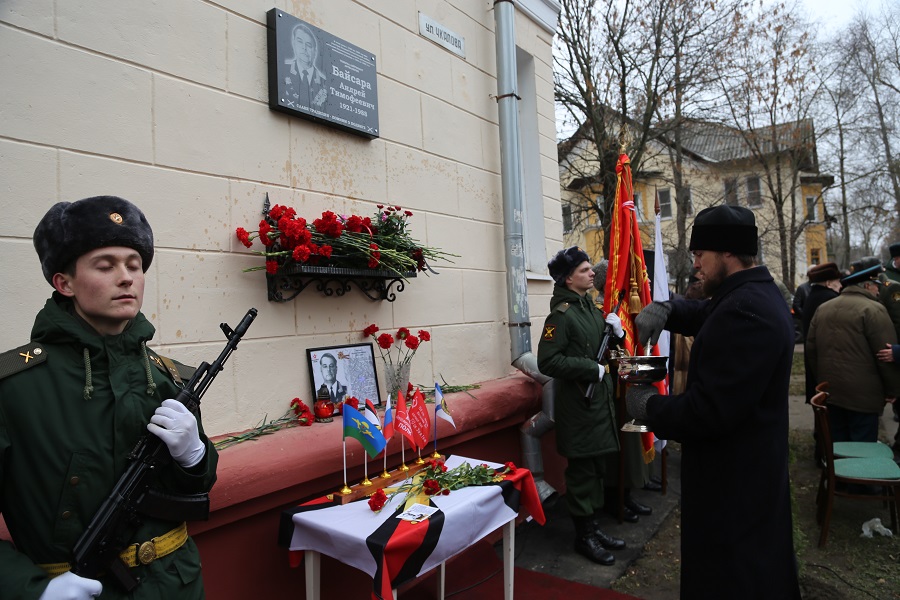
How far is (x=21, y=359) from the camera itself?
148 cm

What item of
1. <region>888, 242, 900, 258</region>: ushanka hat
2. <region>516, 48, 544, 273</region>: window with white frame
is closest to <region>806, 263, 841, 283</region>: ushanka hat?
<region>888, 242, 900, 258</region>: ushanka hat

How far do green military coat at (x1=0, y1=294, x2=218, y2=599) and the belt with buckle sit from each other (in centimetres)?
2

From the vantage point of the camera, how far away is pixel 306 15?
331cm

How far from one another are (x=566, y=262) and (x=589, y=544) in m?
2.00

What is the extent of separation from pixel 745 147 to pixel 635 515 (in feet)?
55.6

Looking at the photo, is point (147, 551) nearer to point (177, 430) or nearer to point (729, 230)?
point (177, 430)

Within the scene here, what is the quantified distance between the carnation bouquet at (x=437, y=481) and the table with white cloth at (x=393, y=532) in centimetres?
4

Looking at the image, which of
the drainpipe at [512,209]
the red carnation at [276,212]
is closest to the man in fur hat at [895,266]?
the drainpipe at [512,209]

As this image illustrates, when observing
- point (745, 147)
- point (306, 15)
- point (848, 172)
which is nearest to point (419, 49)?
point (306, 15)

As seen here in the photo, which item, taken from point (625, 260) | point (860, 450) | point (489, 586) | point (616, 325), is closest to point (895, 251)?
point (860, 450)

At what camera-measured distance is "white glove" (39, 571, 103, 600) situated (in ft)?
4.37

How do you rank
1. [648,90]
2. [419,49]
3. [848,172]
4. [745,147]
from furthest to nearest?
[848,172]
[745,147]
[648,90]
[419,49]

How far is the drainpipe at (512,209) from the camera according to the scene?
186 inches

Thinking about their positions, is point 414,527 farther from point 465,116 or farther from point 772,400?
point 465,116
